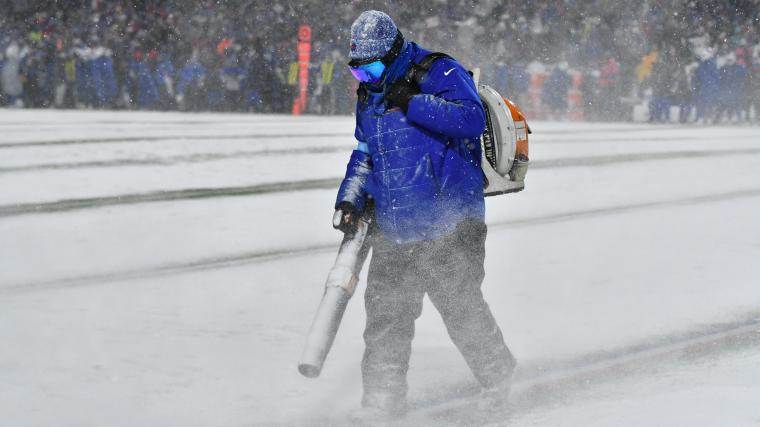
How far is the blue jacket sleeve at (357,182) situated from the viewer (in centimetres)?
434

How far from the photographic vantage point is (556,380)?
16.7 feet

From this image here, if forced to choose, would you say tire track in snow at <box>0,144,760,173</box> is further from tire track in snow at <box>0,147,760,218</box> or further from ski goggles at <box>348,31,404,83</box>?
ski goggles at <box>348,31,404,83</box>

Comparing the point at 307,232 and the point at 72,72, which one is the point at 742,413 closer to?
the point at 307,232

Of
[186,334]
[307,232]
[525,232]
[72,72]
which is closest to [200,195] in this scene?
[307,232]

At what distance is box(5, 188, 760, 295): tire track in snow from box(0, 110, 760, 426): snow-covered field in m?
0.02

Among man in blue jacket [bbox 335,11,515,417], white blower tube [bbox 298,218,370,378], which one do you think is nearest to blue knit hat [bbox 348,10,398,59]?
man in blue jacket [bbox 335,11,515,417]

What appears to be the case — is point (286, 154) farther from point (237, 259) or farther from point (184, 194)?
point (237, 259)

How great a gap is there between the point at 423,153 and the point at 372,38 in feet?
1.24

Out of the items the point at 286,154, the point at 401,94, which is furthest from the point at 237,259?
the point at 286,154

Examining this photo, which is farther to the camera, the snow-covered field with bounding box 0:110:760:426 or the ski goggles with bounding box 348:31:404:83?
the snow-covered field with bounding box 0:110:760:426

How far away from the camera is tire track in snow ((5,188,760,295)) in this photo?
711 cm

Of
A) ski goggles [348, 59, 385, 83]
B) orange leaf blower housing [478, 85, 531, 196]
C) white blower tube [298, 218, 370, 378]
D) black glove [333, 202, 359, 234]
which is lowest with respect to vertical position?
white blower tube [298, 218, 370, 378]

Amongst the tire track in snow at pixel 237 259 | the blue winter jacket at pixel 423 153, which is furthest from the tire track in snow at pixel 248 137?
the blue winter jacket at pixel 423 153

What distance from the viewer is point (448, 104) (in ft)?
13.6
